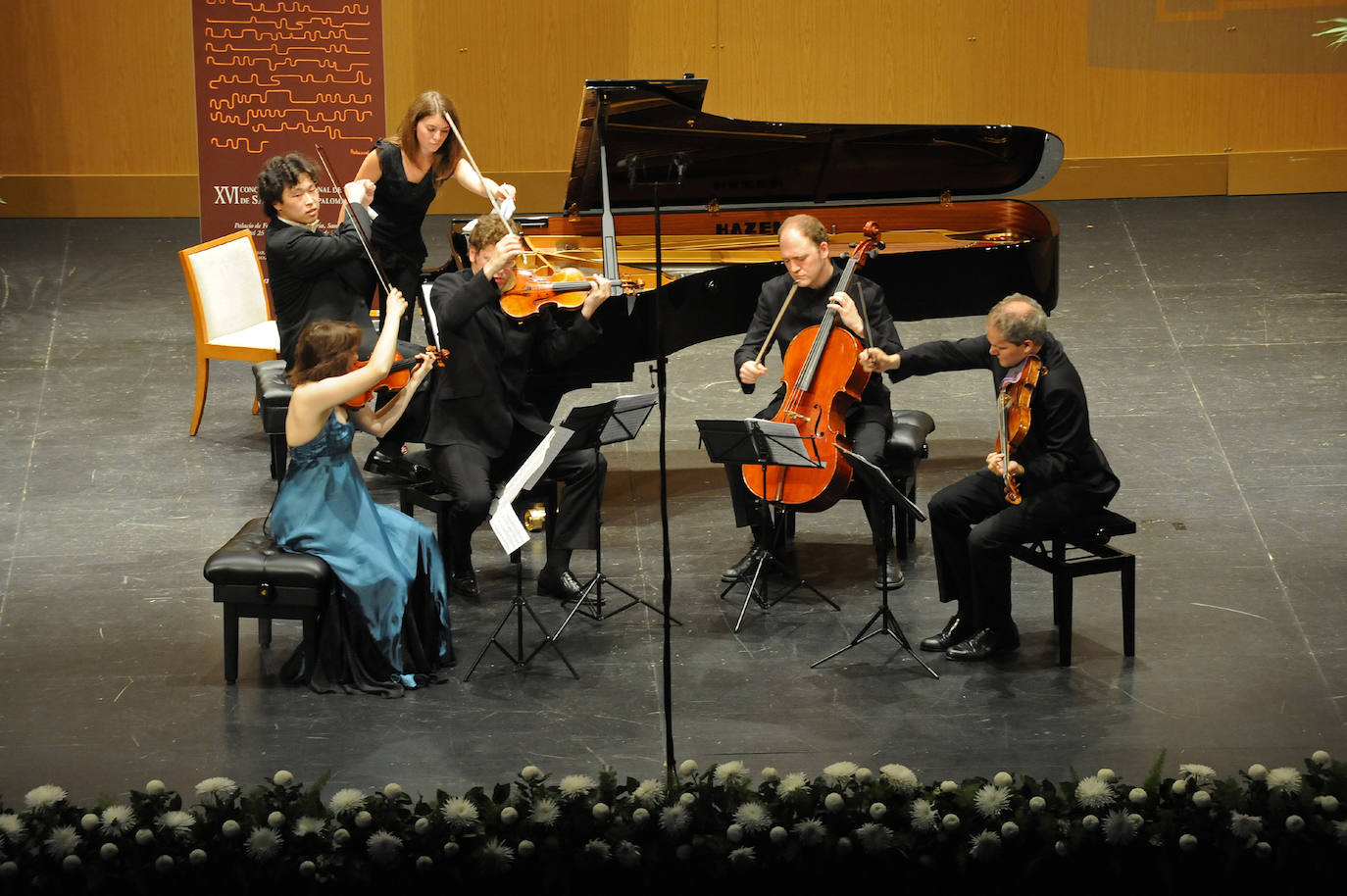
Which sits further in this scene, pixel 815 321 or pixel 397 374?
pixel 815 321

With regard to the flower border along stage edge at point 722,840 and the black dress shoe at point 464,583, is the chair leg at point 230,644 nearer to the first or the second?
the black dress shoe at point 464,583

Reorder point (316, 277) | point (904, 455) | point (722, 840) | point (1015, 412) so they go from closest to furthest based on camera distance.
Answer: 1. point (722, 840)
2. point (1015, 412)
3. point (904, 455)
4. point (316, 277)

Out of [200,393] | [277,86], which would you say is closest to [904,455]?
[200,393]

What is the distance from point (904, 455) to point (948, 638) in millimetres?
760

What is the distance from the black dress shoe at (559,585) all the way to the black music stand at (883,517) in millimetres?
959

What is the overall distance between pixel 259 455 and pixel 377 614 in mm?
2279

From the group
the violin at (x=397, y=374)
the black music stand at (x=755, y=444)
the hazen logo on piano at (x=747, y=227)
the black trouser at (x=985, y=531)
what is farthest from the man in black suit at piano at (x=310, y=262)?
the black trouser at (x=985, y=531)

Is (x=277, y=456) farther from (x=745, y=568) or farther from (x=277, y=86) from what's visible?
(x=277, y=86)

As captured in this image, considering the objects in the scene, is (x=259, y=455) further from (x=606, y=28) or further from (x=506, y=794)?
(x=606, y=28)

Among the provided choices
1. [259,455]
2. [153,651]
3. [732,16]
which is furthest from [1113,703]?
[732,16]

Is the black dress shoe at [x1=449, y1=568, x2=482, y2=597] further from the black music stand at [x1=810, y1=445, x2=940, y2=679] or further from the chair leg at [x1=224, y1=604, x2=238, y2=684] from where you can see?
the black music stand at [x1=810, y1=445, x2=940, y2=679]

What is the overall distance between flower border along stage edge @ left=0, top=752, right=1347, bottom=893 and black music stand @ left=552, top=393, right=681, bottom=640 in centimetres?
142

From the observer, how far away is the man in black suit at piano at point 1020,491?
5.13 meters

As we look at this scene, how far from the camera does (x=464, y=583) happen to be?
5.89 meters
